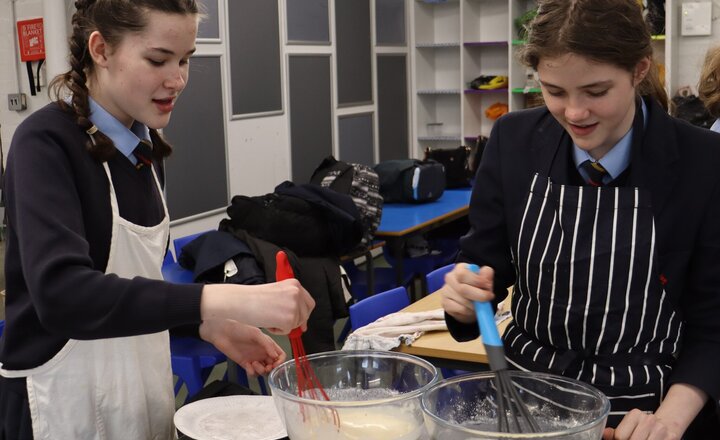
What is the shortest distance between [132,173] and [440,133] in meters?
5.83

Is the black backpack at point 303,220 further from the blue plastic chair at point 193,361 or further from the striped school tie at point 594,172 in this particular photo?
the striped school tie at point 594,172

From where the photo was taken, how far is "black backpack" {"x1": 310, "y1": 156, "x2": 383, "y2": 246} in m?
4.09

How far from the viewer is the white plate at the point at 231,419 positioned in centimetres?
130

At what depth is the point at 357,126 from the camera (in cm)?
612

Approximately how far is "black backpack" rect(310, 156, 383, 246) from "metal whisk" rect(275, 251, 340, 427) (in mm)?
2717

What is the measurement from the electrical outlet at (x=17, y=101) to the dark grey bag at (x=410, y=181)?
2060mm

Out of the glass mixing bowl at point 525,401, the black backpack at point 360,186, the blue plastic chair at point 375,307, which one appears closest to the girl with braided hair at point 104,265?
the glass mixing bowl at point 525,401

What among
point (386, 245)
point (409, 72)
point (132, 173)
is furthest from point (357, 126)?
point (132, 173)

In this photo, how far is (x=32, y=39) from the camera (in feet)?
14.5

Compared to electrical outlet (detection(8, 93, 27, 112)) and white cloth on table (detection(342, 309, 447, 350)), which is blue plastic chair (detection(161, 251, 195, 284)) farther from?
electrical outlet (detection(8, 93, 27, 112))

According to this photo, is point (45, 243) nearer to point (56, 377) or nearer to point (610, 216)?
point (56, 377)

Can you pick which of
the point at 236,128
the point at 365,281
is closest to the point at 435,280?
the point at 365,281

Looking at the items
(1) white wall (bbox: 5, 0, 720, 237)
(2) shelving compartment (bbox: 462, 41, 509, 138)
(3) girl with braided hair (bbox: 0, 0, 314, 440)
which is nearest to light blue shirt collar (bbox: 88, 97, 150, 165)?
(3) girl with braided hair (bbox: 0, 0, 314, 440)

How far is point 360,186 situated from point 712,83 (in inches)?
72.5
